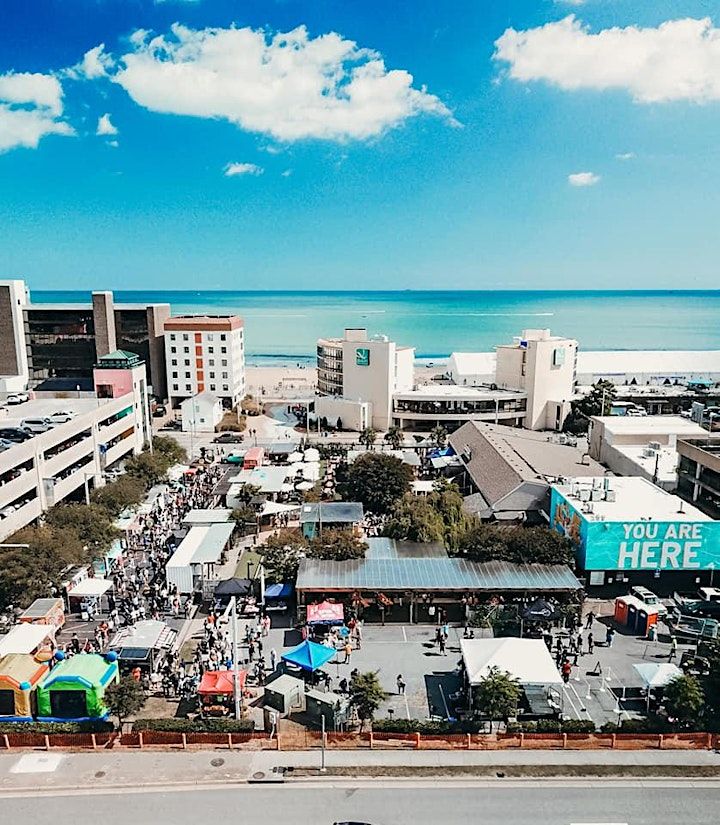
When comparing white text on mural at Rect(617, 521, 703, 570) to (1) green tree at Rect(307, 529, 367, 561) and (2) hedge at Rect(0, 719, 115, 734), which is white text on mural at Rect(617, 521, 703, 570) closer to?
(1) green tree at Rect(307, 529, 367, 561)

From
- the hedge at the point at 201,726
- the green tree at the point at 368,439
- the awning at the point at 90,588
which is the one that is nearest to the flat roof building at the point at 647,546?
the hedge at the point at 201,726

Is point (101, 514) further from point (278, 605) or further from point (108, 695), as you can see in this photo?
point (108, 695)

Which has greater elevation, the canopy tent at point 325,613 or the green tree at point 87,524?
the green tree at point 87,524

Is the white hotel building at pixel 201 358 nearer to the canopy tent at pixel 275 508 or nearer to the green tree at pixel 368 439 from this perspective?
the green tree at pixel 368 439

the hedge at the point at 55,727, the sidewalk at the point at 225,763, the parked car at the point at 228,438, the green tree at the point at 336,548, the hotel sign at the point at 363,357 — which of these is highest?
the hotel sign at the point at 363,357

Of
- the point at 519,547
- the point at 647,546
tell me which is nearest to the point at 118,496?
the point at 519,547

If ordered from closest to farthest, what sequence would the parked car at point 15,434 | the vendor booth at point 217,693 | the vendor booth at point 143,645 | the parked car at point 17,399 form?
the vendor booth at point 217,693, the vendor booth at point 143,645, the parked car at point 15,434, the parked car at point 17,399

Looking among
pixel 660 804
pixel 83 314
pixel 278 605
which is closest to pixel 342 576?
pixel 278 605
